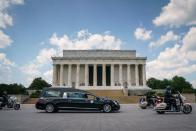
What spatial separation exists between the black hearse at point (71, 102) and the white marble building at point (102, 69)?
49358 mm

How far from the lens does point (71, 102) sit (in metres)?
20.2

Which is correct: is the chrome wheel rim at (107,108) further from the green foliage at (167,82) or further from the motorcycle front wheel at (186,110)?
the green foliage at (167,82)

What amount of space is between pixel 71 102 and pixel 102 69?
53594mm

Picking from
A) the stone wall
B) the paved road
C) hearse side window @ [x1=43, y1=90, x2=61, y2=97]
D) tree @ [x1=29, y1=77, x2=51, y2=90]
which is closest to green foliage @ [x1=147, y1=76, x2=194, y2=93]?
tree @ [x1=29, y1=77, x2=51, y2=90]

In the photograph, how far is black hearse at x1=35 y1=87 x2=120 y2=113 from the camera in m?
20.2

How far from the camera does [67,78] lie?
76.3m

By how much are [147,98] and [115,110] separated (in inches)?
246

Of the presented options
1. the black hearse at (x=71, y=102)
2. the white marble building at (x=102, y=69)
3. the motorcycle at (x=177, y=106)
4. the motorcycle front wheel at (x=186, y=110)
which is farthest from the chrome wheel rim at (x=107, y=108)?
the white marble building at (x=102, y=69)

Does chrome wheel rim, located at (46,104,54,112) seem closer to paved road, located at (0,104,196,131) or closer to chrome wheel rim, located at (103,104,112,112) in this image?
chrome wheel rim, located at (103,104,112,112)

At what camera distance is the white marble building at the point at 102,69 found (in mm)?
72438

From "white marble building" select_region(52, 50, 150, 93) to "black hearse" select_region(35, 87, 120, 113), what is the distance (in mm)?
49358

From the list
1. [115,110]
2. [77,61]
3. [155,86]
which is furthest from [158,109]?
[155,86]

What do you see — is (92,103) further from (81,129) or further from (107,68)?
(107,68)

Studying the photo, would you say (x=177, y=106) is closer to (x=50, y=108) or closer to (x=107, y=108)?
(x=107, y=108)
